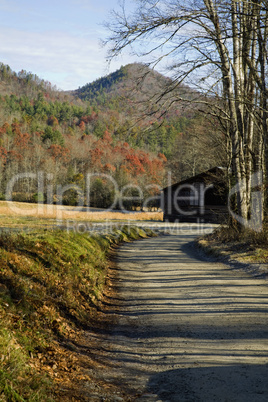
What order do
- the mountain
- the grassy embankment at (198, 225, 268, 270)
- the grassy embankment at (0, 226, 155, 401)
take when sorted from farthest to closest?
the mountain, the grassy embankment at (198, 225, 268, 270), the grassy embankment at (0, 226, 155, 401)

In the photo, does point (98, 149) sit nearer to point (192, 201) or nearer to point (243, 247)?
point (192, 201)

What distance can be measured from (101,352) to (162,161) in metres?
99.4

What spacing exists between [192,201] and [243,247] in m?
27.7

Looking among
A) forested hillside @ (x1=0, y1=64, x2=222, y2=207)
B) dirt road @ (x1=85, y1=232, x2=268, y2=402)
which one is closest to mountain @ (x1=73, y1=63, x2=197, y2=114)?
forested hillside @ (x1=0, y1=64, x2=222, y2=207)

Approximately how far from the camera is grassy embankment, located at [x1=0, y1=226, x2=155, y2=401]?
3.79 meters

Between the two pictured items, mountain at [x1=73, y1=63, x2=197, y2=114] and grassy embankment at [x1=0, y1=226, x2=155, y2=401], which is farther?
mountain at [x1=73, y1=63, x2=197, y2=114]

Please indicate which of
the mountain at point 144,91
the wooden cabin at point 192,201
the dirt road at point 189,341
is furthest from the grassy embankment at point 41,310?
the wooden cabin at point 192,201

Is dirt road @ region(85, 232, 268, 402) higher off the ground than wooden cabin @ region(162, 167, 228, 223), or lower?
lower

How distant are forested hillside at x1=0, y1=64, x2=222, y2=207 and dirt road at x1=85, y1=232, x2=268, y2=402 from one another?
553 centimetres

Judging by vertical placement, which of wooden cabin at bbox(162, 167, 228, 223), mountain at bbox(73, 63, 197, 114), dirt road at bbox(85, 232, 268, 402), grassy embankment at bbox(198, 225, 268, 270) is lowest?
dirt road at bbox(85, 232, 268, 402)

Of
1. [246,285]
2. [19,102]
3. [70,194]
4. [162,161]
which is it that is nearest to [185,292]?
[246,285]

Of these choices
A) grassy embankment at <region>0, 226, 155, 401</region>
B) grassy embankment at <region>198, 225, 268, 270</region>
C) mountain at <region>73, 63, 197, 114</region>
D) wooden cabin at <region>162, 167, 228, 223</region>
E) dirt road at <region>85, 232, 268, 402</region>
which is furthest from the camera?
wooden cabin at <region>162, 167, 228, 223</region>

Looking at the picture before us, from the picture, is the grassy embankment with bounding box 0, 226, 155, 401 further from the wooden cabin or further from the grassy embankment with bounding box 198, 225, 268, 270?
the wooden cabin

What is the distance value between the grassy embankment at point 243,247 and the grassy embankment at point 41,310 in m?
4.74
